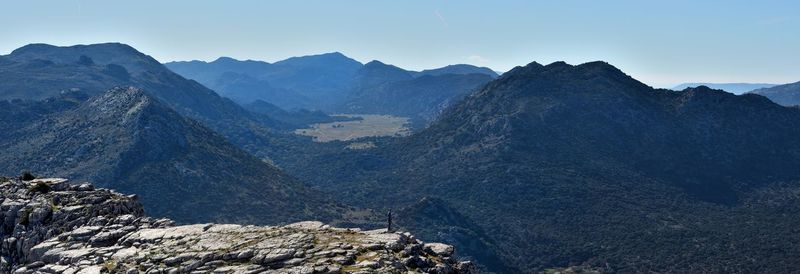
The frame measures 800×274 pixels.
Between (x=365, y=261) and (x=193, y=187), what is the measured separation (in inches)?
6099

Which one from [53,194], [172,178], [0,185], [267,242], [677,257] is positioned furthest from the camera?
[172,178]

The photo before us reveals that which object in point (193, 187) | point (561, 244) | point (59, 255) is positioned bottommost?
point (561, 244)

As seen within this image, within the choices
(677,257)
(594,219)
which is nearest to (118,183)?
(594,219)

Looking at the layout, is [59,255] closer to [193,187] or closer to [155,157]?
[193,187]

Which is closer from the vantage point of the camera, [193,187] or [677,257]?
[677,257]

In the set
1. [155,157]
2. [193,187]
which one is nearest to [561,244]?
[193,187]

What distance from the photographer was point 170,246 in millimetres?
53125

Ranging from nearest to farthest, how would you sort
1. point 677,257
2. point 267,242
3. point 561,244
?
point 267,242, point 677,257, point 561,244

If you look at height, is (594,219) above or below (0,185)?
below

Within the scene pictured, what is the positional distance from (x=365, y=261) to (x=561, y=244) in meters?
142

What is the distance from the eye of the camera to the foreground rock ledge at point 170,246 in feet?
152

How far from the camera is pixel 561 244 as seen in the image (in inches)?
6949

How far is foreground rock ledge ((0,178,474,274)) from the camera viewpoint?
152 feet

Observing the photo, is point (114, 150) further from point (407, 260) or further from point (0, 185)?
point (407, 260)
